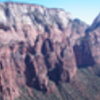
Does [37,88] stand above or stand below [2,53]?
below

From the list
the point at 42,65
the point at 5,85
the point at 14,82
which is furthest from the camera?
the point at 42,65

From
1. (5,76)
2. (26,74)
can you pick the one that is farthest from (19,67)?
(5,76)

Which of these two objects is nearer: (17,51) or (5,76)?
(5,76)

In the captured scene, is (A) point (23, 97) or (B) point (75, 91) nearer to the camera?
(A) point (23, 97)

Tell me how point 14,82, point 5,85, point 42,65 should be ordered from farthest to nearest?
point 42,65
point 14,82
point 5,85

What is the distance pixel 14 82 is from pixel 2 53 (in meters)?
14.7

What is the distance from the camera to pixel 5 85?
165375 millimetres

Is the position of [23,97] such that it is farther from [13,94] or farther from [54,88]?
[54,88]

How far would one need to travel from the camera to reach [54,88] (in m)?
187

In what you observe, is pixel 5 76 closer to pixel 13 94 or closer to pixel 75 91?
pixel 13 94

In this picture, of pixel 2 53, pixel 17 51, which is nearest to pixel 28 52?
pixel 17 51

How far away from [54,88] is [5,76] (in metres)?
29.7

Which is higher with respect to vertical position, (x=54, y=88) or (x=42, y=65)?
(x=42, y=65)

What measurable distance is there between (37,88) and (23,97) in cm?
1303
